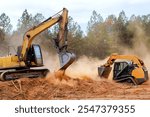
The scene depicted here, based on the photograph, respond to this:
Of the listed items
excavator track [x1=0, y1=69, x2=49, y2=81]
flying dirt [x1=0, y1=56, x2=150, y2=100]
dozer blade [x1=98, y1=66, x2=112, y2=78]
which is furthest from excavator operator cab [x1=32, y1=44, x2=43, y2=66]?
dozer blade [x1=98, y1=66, x2=112, y2=78]

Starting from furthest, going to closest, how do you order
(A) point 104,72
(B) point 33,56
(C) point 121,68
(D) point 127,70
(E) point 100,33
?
(E) point 100,33 < (A) point 104,72 < (C) point 121,68 < (B) point 33,56 < (D) point 127,70

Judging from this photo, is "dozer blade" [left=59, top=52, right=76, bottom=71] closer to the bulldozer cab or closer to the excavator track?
the excavator track

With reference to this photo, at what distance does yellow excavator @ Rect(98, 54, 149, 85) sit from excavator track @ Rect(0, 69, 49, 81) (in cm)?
352

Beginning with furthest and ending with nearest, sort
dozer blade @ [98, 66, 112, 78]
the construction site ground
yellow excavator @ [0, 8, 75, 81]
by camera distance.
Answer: dozer blade @ [98, 66, 112, 78], yellow excavator @ [0, 8, 75, 81], the construction site ground

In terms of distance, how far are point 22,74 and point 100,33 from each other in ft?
145

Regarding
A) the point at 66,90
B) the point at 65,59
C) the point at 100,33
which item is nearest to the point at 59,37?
the point at 65,59

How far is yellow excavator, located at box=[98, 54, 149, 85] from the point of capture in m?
21.1

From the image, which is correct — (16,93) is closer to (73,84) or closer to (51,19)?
(73,84)

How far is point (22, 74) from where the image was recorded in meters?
21.7

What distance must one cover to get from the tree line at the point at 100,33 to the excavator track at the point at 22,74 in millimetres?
28057

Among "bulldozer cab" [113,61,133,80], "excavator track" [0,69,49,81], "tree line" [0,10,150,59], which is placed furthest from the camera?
"tree line" [0,10,150,59]

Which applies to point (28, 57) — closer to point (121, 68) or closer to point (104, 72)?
point (104, 72)

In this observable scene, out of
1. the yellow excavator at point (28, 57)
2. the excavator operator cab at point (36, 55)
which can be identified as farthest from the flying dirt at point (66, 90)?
the yellow excavator at point (28, 57)

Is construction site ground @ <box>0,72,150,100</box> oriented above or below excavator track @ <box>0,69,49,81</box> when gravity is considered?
below
